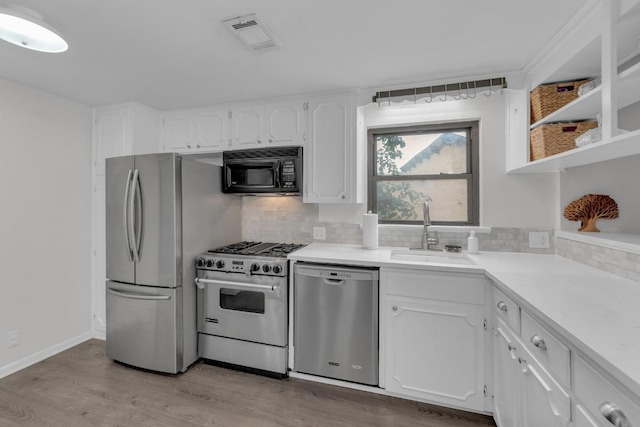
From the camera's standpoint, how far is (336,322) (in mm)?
2107

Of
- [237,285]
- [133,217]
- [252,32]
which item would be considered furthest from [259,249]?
[252,32]

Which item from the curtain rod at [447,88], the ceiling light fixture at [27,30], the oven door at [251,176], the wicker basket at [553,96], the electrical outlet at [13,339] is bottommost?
the electrical outlet at [13,339]

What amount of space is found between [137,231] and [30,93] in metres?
1.55

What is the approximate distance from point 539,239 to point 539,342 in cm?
144

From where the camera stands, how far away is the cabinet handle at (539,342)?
1116mm

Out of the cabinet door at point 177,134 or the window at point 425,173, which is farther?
the cabinet door at point 177,134

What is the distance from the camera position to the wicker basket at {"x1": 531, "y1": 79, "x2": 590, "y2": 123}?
1.81 m

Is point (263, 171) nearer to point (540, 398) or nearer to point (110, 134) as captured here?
point (110, 134)

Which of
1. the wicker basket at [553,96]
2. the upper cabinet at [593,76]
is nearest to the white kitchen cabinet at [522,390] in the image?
the upper cabinet at [593,76]

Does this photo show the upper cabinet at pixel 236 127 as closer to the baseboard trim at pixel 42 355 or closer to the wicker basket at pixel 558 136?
the wicker basket at pixel 558 136

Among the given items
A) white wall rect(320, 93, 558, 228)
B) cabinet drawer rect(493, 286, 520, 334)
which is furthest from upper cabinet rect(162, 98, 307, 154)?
cabinet drawer rect(493, 286, 520, 334)

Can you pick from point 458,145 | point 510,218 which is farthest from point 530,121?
point 510,218

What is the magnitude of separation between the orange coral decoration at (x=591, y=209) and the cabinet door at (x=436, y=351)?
0.96 meters

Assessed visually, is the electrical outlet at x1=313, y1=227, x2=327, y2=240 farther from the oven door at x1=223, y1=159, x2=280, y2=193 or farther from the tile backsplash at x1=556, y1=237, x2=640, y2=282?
the tile backsplash at x1=556, y1=237, x2=640, y2=282
